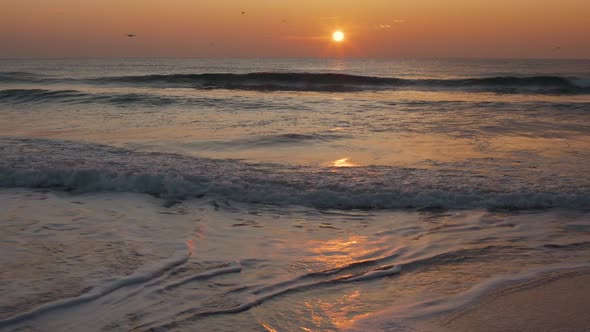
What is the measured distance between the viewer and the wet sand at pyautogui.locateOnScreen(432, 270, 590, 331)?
11.4ft

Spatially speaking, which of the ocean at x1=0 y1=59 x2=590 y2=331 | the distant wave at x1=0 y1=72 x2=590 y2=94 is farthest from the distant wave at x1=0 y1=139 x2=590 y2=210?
the distant wave at x1=0 y1=72 x2=590 y2=94

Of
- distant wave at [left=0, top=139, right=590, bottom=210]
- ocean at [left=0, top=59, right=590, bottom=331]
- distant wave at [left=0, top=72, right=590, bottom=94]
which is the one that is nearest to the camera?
ocean at [left=0, top=59, right=590, bottom=331]

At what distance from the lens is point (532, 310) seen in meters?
3.69

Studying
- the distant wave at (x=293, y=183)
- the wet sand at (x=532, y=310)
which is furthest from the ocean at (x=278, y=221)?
the wet sand at (x=532, y=310)

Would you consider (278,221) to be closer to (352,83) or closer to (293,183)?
(293,183)

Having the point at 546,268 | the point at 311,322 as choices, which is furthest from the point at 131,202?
the point at 546,268

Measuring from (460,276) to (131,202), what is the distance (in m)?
4.16

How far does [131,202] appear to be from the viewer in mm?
6832

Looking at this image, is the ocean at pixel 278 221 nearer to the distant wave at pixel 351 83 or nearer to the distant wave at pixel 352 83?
the distant wave at pixel 352 83

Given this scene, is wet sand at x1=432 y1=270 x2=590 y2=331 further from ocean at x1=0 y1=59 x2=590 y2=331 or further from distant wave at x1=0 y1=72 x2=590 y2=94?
distant wave at x1=0 y1=72 x2=590 y2=94

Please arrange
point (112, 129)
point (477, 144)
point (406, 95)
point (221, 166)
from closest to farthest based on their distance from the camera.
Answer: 1. point (221, 166)
2. point (477, 144)
3. point (112, 129)
4. point (406, 95)

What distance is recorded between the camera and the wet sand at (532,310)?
3471mm

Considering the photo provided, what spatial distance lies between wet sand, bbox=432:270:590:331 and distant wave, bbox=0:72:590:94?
2228cm

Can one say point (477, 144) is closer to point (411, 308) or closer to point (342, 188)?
point (342, 188)
